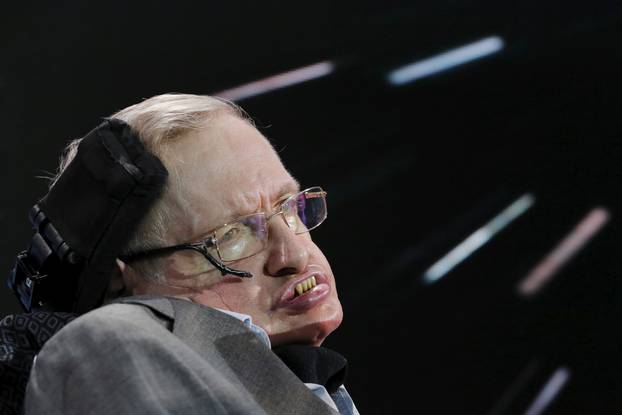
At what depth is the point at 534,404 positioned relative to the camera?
227 centimetres

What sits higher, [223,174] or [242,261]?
[223,174]

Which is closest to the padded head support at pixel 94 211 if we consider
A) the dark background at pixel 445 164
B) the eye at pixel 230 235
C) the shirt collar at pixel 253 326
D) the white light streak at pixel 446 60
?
the eye at pixel 230 235

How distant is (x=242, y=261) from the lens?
126 centimetres

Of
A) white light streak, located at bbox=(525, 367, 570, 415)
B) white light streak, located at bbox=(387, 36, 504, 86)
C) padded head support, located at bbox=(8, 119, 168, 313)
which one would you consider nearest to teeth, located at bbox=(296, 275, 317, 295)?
padded head support, located at bbox=(8, 119, 168, 313)

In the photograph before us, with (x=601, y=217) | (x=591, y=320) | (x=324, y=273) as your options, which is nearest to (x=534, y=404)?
(x=591, y=320)

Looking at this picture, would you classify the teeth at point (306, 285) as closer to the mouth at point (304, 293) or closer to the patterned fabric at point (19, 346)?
the mouth at point (304, 293)

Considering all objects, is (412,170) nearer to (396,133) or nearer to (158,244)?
(396,133)

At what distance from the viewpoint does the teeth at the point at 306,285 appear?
1253 mm

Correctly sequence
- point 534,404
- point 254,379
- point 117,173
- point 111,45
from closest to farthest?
point 254,379, point 117,173, point 111,45, point 534,404

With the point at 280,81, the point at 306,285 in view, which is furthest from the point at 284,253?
the point at 280,81

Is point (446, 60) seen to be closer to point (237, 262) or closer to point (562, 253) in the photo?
point (562, 253)

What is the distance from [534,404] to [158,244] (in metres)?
1.39

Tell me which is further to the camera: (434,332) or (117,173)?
(434,332)

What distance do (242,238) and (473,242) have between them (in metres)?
1.18
